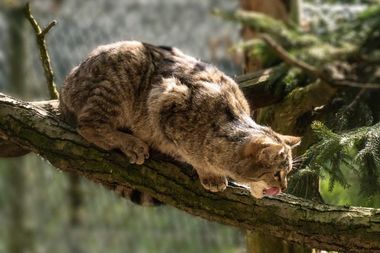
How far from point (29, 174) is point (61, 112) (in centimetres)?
295

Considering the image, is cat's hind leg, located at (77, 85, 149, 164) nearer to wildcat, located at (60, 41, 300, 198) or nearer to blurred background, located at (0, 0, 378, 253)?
wildcat, located at (60, 41, 300, 198)

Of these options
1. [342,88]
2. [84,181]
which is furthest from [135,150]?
[84,181]

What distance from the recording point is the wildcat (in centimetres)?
308

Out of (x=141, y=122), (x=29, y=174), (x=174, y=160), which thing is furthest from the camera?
(x=29, y=174)

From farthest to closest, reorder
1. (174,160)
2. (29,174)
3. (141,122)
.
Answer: (29,174), (141,122), (174,160)

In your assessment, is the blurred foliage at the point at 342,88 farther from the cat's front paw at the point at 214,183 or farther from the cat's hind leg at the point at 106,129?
the cat's hind leg at the point at 106,129

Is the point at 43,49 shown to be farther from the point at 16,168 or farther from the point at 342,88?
the point at 16,168

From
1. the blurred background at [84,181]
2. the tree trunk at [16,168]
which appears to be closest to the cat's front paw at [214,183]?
the blurred background at [84,181]

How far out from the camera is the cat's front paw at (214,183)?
2972 millimetres

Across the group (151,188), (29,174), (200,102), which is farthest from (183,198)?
(29,174)

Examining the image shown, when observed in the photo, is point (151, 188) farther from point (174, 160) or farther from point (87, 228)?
point (87, 228)

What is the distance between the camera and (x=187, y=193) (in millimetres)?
2977

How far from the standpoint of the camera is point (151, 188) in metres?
2.99

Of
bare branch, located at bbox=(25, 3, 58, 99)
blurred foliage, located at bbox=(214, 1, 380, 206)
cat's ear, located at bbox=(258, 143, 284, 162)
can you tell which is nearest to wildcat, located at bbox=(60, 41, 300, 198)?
cat's ear, located at bbox=(258, 143, 284, 162)
